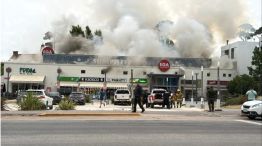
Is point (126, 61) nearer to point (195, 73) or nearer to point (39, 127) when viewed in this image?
point (195, 73)

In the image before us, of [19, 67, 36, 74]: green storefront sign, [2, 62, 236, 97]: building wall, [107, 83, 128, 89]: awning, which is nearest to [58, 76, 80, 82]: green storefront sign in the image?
[2, 62, 236, 97]: building wall

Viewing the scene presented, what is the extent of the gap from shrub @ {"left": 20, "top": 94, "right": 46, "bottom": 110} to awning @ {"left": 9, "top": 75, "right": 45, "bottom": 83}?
1492 inches

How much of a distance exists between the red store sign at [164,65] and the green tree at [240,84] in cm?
923

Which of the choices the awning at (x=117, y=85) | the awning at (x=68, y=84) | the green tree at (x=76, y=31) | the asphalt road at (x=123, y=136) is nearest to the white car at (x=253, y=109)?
the asphalt road at (x=123, y=136)

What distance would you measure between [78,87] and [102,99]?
72.8 feet

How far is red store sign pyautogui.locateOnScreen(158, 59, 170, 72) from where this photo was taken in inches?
2753

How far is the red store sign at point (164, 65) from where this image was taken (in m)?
69.9

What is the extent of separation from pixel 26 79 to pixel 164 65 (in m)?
19.4

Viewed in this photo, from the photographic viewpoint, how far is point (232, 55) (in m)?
80.2

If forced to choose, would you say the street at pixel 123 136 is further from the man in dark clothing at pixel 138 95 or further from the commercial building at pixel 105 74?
the commercial building at pixel 105 74

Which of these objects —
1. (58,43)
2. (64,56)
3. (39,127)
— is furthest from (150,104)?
(58,43)

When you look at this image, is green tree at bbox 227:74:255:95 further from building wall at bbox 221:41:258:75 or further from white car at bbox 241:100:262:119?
white car at bbox 241:100:262:119

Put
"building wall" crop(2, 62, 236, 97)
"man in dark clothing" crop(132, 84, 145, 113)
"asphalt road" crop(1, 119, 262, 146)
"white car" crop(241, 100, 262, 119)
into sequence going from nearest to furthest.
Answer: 1. "asphalt road" crop(1, 119, 262, 146)
2. "white car" crop(241, 100, 262, 119)
3. "man in dark clothing" crop(132, 84, 145, 113)
4. "building wall" crop(2, 62, 236, 97)

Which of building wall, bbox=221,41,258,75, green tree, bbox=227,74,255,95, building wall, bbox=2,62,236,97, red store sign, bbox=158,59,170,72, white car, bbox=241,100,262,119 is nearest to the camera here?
white car, bbox=241,100,262,119
